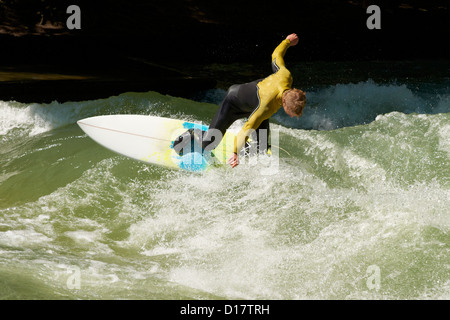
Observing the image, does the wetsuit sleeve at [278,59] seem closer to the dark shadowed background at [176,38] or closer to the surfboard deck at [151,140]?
the surfboard deck at [151,140]

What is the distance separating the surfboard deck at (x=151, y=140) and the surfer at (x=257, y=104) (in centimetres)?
21

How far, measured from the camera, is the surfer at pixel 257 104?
385 centimetres

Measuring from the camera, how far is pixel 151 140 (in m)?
5.27

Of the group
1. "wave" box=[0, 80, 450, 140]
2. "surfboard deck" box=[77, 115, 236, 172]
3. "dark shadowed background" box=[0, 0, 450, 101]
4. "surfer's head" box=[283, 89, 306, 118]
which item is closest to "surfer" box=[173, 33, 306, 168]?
"surfer's head" box=[283, 89, 306, 118]

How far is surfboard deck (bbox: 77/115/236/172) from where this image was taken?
5027 mm

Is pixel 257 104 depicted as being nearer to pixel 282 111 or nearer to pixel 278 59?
pixel 278 59

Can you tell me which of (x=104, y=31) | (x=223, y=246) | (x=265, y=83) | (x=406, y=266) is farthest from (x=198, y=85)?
(x=406, y=266)

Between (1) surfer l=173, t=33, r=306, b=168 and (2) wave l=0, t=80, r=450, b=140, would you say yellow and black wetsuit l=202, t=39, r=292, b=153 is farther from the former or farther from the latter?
(2) wave l=0, t=80, r=450, b=140

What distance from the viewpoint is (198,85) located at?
8781mm

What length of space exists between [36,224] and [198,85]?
16.2 feet

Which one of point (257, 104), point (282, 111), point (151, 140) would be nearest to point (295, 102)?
point (257, 104)

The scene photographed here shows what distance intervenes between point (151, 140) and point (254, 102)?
1.44m

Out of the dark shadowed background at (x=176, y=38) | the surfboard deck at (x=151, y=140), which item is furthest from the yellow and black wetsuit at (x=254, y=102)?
the dark shadowed background at (x=176, y=38)
